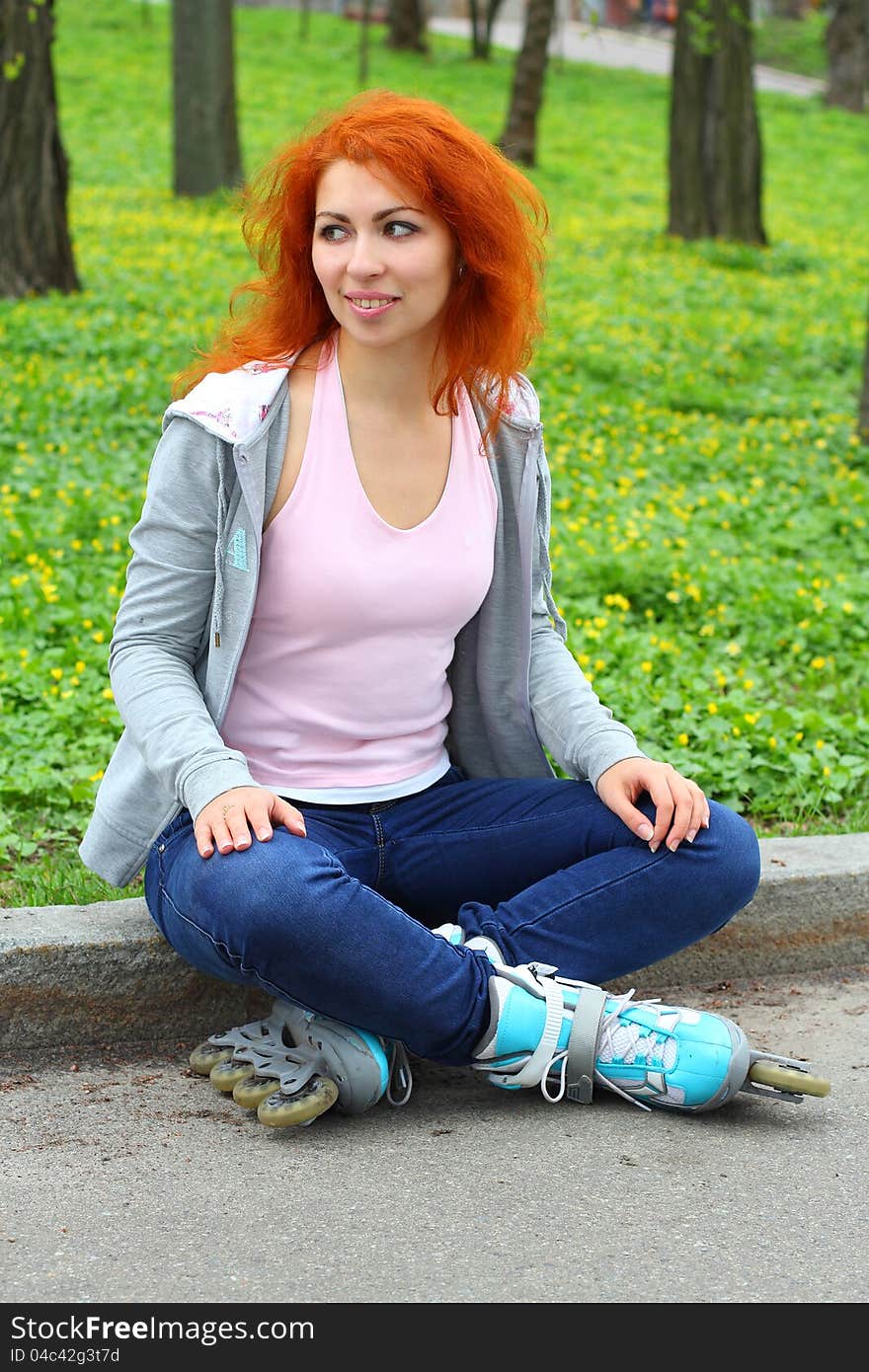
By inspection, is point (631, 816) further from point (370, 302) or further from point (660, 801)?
point (370, 302)

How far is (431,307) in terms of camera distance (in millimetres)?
2754

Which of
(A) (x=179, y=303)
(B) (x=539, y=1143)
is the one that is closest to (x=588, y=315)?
(A) (x=179, y=303)

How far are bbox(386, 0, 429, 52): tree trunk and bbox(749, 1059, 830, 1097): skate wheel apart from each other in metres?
28.3

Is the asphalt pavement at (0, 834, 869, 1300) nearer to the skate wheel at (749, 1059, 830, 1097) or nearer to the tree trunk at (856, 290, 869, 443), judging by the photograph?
the skate wheel at (749, 1059, 830, 1097)

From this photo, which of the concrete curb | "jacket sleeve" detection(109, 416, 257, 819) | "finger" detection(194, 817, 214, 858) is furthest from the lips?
the concrete curb

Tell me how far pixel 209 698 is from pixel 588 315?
8406 mm

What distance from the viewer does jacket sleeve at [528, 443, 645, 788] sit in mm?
2885

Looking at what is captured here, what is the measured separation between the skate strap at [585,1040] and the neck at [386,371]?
1.07 metres

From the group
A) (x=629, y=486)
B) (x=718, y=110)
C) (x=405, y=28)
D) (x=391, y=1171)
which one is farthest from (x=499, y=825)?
(x=405, y=28)

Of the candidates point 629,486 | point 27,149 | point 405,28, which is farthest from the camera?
point 405,28

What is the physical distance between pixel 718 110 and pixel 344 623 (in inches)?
478

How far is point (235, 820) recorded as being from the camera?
245 centimetres

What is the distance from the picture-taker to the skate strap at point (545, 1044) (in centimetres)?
258

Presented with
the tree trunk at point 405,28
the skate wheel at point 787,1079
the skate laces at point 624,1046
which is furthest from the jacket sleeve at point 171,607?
the tree trunk at point 405,28
